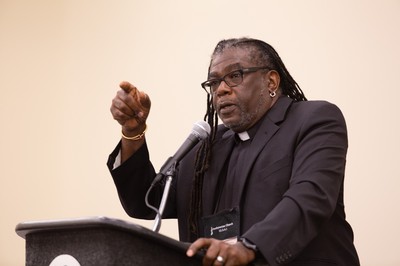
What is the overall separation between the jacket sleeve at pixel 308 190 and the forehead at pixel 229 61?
39 centimetres

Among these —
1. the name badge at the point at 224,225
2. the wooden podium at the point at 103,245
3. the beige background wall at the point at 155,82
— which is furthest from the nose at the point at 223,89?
the wooden podium at the point at 103,245

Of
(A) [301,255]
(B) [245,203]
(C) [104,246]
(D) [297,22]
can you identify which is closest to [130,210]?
(B) [245,203]

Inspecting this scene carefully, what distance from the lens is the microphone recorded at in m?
2.13

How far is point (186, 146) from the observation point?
2191 millimetres

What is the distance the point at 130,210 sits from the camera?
8.60ft

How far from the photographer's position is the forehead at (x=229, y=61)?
2639 millimetres

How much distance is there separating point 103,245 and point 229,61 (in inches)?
48.3

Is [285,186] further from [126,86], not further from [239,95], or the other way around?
[126,86]

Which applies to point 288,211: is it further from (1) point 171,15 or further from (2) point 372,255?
(1) point 171,15

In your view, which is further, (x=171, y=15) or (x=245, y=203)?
(x=171, y=15)

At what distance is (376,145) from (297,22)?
2.66 ft

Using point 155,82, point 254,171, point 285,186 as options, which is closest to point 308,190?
point 285,186

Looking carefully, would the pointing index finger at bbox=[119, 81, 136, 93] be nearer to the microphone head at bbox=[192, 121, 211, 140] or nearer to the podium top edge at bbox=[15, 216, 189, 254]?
the microphone head at bbox=[192, 121, 211, 140]

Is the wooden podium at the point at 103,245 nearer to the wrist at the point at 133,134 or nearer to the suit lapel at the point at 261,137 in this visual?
the suit lapel at the point at 261,137
